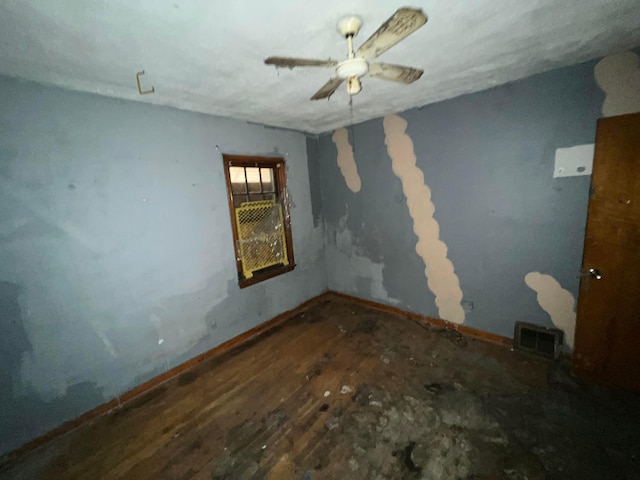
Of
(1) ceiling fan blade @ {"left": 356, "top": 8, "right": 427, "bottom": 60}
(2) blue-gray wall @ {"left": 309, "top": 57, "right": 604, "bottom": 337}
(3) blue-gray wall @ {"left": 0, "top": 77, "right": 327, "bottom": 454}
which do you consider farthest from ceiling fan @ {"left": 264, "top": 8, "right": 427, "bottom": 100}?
(3) blue-gray wall @ {"left": 0, "top": 77, "right": 327, "bottom": 454}

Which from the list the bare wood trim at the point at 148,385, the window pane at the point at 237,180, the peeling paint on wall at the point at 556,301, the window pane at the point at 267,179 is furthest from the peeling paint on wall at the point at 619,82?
the bare wood trim at the point at 148,385

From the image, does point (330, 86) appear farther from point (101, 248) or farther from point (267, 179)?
point (101, 248)

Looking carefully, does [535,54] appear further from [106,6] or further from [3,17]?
[3,17]

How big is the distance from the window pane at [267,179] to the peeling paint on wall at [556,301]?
118 inches

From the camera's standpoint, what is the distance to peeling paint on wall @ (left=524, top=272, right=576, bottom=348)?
7.34 ft

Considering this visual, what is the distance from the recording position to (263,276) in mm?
3195

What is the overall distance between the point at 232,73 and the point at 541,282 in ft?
10.3

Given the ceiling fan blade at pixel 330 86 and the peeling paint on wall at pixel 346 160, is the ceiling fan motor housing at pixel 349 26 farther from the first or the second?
the peeling paint on wall at pixel 346 160

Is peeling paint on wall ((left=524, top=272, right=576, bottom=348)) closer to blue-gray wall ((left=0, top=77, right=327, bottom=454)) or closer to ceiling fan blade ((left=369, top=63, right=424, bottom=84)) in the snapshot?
ceiling fan blade ((left=369, top=63, right=424, bottom=84))

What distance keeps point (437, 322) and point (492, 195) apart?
1.55 m

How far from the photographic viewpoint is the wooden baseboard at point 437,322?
2.65 meters

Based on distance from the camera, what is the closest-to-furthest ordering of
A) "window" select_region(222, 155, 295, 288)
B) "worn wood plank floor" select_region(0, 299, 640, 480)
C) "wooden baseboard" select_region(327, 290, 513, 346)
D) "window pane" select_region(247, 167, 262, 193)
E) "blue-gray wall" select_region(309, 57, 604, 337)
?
"worn wood plank floor" select_region(0, 299, 640, 480) < "blue-gray wall" select_region(309, 57, 604, 337) < "wooden baseboard" select_region(327, 290, 513, 346) < "window" select_region(222, 155, 295, 288) < "window pane" select_region(247, 167, 262, 193)

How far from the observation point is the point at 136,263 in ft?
7.22

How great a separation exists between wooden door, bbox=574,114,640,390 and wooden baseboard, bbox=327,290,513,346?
659mm
